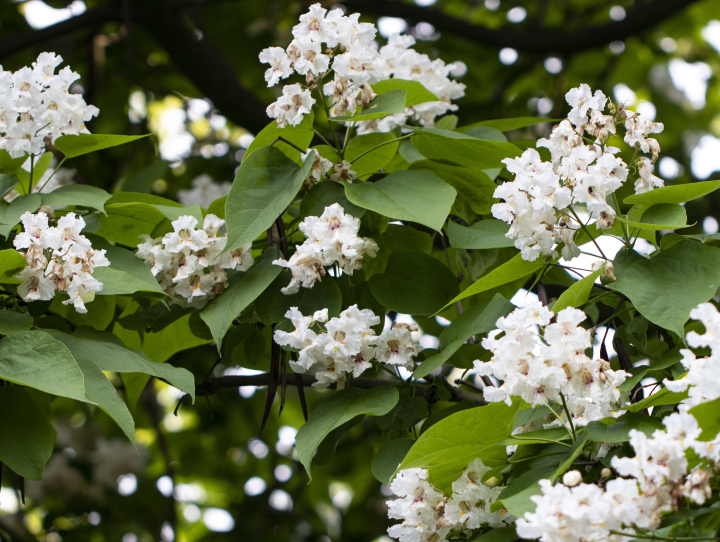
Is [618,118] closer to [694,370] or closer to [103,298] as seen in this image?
[694,370]

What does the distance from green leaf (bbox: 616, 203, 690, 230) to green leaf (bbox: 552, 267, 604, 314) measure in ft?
0.33

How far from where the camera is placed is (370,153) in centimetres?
142

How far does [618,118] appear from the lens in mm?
1203

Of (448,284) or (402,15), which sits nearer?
(448,284)

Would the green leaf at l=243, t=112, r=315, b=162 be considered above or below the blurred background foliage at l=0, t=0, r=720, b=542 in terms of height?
above

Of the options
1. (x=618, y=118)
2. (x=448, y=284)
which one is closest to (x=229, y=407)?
(x=448, y=284)

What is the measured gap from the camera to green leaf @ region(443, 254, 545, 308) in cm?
107

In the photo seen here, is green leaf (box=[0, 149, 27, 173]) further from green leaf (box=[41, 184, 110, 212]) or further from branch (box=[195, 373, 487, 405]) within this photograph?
branch (box=[195, 373, 487, 405])

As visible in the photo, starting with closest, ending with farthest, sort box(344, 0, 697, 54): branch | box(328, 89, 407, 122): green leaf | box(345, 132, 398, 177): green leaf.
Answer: box(328, 89, 407, 122): green leaf
box(345, 132, 398, 177): green leaf
box(344, 0, 697, 54): branch

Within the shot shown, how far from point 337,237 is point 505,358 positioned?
1.26 feet

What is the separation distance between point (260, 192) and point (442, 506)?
0.56 m

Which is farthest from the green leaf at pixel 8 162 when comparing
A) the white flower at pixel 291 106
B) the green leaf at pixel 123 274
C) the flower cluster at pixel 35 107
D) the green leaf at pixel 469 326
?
the green leaf at pixel 469 326

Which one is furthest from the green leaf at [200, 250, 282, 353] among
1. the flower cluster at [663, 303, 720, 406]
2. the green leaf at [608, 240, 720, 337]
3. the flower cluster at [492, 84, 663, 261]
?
the flower cluster at [663, 303, 720, 406]

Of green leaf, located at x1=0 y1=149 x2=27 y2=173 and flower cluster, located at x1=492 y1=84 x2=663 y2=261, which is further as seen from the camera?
green leaf, located at x1=0 y1=149 x2=27 y2=173
